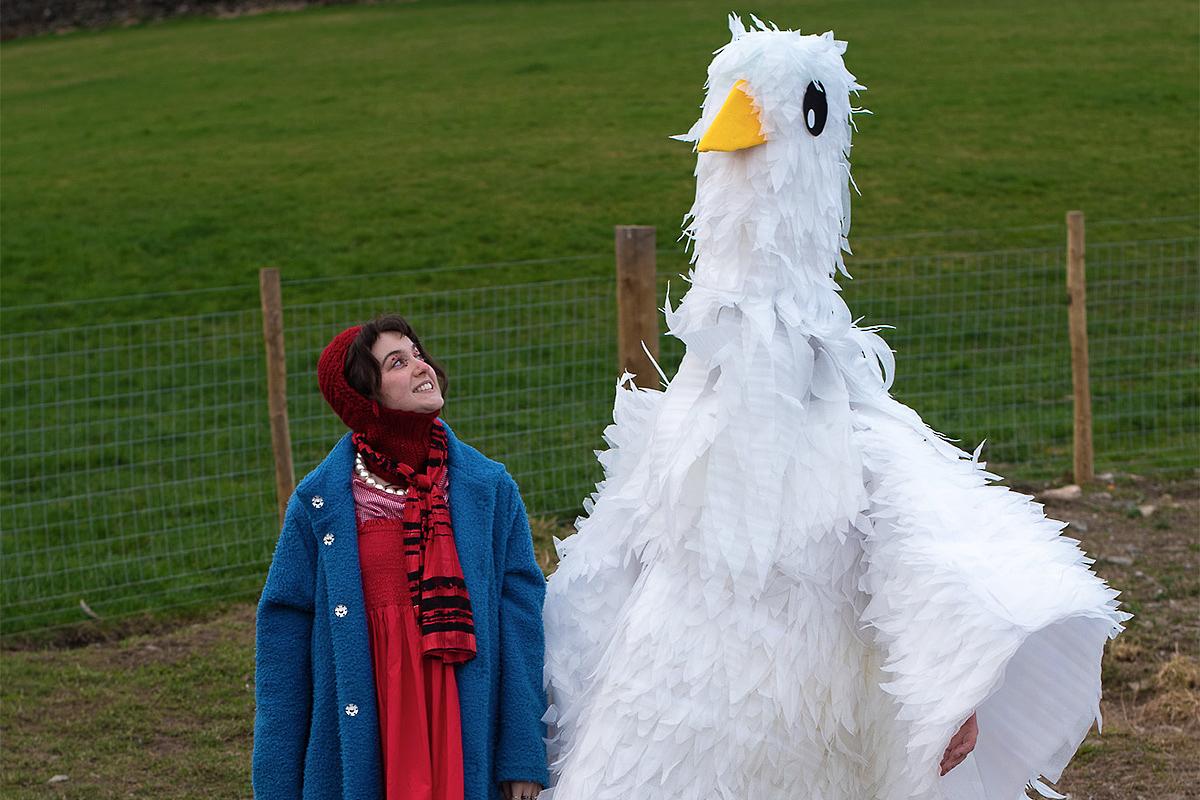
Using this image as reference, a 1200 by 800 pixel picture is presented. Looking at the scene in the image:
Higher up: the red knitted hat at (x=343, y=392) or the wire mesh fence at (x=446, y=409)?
the red knitted hat at (x=343, y=392)

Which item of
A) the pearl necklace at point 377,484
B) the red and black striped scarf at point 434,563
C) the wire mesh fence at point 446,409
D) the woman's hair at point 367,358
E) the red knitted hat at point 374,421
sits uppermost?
the woman's hair at point 367,358

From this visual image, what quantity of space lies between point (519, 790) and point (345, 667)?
16.4 inches

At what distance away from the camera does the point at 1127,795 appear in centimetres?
429

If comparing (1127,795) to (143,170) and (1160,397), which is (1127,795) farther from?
(143,170)

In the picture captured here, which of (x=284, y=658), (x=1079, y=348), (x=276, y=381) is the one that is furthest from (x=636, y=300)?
(x=284, y=658)

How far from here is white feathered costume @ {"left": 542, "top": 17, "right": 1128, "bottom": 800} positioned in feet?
8.39

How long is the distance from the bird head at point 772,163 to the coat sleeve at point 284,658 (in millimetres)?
909

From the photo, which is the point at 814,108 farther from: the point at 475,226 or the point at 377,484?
the point at 475,226

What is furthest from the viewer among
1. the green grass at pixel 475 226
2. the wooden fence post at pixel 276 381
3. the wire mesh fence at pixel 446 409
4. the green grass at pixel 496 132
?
→ the green grass at pixel 496 132

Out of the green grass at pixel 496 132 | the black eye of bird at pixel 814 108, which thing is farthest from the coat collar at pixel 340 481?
the green grass at pixel 496 132

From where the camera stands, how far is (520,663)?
272 cm

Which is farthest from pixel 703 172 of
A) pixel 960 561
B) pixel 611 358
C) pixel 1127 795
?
pixel 611 358

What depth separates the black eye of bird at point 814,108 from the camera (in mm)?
2705

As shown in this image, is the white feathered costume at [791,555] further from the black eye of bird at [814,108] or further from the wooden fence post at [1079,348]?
the wooden fence post at [1079,348]
